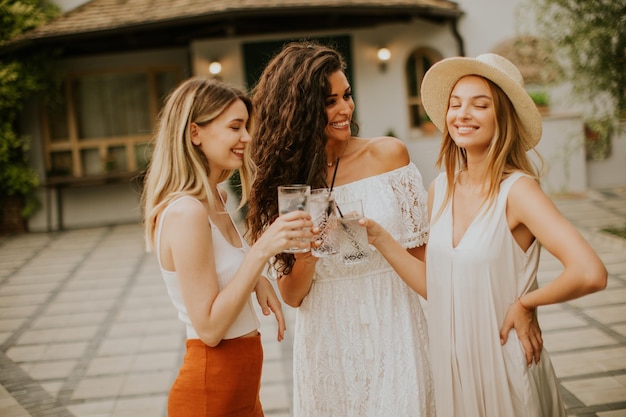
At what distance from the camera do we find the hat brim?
6.40 ft

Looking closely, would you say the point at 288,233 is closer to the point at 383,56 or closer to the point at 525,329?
the point at 525,329

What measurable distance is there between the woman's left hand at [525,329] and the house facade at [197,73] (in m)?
8.46

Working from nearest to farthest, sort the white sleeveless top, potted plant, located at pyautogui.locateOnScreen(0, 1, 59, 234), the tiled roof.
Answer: the white sleeveless top
the tiled roof
potted plant, located at pyautogui.locateOnScreen(0, 1, 59, 234)

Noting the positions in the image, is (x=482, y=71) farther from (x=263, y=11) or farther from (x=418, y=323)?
(x=263, y=11)

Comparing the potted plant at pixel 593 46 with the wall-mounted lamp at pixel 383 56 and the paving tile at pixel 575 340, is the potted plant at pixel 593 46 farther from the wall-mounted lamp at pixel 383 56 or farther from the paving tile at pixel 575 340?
the wall-mounted lamp at pixel 383 56

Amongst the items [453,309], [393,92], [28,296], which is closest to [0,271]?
[28,296]

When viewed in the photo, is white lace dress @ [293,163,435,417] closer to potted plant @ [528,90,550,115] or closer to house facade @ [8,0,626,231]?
house facade @ [8,0,626,231]

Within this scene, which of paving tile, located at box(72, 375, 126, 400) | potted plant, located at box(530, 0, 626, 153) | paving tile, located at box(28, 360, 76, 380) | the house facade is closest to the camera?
paving tile, located at box(72, 375, 126, 400)

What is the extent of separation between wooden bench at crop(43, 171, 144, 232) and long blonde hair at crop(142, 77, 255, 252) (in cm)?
849

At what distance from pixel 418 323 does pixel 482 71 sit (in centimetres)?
91

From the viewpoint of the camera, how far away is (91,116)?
10.8m

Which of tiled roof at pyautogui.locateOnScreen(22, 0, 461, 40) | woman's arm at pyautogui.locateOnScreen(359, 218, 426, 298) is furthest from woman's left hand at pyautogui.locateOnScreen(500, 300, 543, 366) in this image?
tiled roof at pyautogui.locateOnScreen(22, 0, 461, 40)

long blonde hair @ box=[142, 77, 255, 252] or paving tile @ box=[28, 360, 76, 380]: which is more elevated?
long blonde hair @ box=[142, 77, 255, 252]

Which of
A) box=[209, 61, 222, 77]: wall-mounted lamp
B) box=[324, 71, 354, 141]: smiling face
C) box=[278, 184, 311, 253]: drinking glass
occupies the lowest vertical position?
box=[278, 184, 311, 253]: drinking glass
